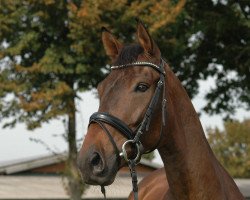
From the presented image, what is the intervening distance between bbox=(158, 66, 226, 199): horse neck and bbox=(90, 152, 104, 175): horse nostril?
26.2 inches

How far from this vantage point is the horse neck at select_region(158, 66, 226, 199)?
403 centimetres

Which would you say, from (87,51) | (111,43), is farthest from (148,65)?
(87,51)

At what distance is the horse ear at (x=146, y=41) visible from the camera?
3.78m

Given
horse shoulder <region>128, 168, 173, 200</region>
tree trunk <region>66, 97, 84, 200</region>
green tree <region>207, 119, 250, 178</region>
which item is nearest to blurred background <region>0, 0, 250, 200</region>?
tree trunk <region>66, 97, 84, 200</region>

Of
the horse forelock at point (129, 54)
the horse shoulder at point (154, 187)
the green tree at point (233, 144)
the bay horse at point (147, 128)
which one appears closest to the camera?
the bay horse at point (147, 128)

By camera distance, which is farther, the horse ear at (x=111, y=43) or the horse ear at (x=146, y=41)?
the horse ear at (x=111, y=43)

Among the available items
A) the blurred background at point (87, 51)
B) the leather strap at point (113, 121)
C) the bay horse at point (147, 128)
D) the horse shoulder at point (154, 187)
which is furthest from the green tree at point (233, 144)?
the leather strap at point (113, 121)

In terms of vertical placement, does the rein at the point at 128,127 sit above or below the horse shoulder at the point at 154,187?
above

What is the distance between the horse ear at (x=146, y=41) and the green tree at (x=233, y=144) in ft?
166

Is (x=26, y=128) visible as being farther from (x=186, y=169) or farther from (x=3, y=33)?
(x=186, y=169)

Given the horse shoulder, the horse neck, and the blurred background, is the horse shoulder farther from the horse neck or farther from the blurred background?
the blurred background

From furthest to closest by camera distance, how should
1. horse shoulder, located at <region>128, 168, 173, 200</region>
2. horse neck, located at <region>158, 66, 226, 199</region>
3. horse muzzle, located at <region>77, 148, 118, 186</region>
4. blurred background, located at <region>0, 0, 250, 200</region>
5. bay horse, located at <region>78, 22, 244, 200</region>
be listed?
blurred background, located at <region>0, 0, 250, 200</region>, horse shoulder, located at <region>128, 168, 173, 200</region>, horse neck, located at <region>158, 66, 226, 199</region>, bay horse, located at <region>78, 22, 244, 200</region>, horse muzzle, located at <region>77, 148, 118, 186</region>

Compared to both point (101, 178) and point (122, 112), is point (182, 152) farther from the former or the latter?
point (101, 178)

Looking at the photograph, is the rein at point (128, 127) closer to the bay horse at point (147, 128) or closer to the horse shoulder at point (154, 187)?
the bay horse at point (147, 128)
